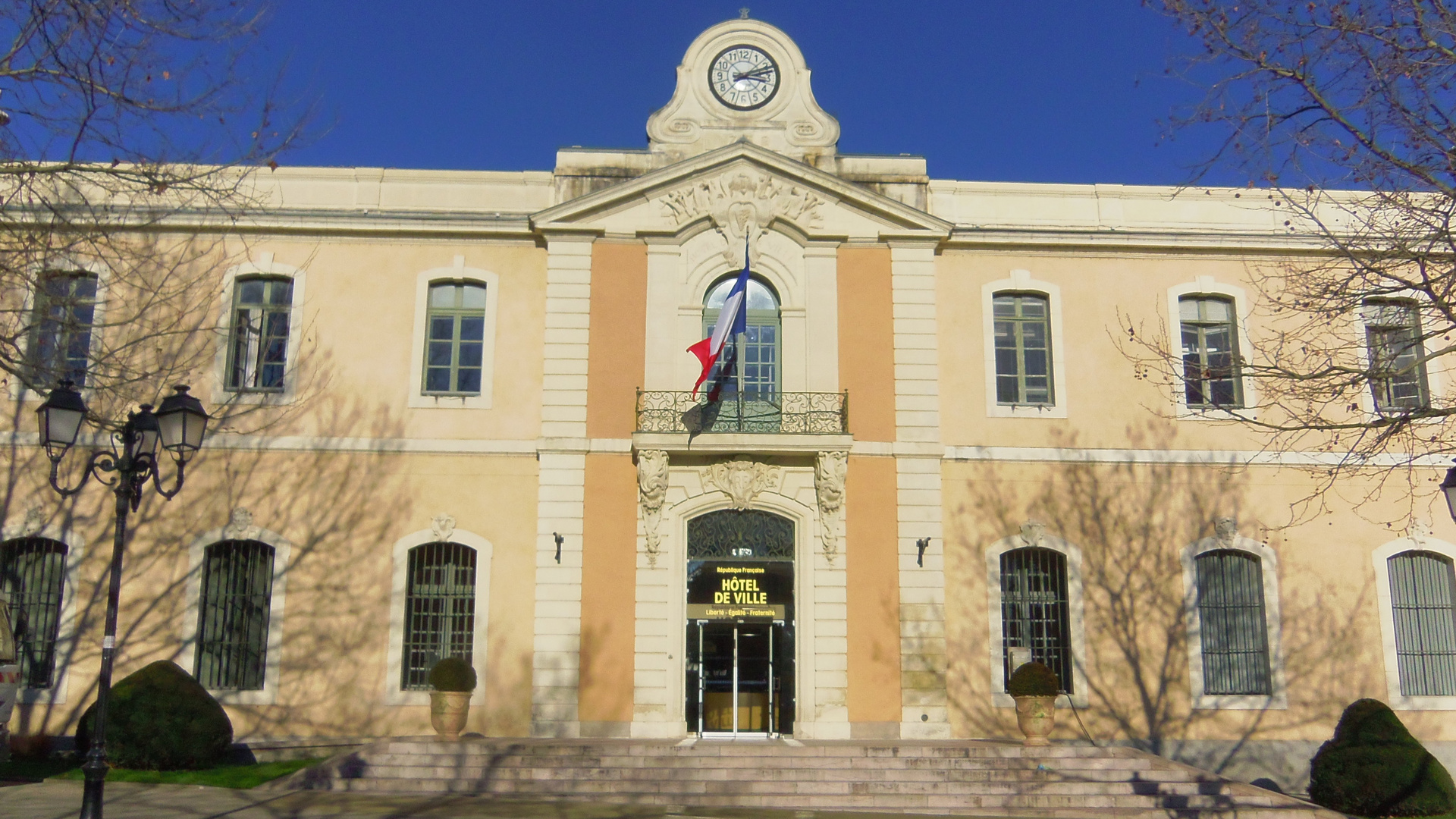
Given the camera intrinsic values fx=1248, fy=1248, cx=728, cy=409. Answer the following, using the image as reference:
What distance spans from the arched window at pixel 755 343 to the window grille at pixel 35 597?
10309mm

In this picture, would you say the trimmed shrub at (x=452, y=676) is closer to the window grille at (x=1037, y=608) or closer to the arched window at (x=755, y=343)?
the arched window at (x=755, y=343)

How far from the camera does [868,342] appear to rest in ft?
64.5

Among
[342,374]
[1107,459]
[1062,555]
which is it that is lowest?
[1062,555]

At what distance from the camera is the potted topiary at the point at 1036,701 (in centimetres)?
1678

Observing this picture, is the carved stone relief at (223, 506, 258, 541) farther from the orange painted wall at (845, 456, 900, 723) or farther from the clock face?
the clock face

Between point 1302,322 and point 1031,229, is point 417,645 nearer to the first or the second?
point 1031,229

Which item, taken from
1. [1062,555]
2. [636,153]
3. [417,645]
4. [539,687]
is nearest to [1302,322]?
[1062,555]

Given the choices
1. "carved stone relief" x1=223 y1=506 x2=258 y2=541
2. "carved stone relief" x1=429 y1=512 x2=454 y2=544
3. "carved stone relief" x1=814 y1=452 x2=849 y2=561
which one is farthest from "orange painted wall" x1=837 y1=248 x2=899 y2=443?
"carved stone relief" x1=223 y1=506 x2=258 y2=541

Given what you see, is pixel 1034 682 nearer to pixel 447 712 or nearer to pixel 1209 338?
pixel 1209 338

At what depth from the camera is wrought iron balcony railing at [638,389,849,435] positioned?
18891 millimetres

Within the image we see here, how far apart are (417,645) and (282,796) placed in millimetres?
4205

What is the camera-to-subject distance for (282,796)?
14.7 m

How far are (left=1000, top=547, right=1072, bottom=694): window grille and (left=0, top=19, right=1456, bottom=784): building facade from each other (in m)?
0.06

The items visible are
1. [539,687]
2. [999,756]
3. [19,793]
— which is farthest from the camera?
[539,687]
